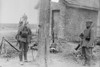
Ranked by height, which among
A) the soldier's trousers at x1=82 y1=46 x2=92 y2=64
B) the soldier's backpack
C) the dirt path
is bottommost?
the dirt path

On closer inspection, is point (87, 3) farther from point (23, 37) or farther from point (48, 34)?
point (23, 37)

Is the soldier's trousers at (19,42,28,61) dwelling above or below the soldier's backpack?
below

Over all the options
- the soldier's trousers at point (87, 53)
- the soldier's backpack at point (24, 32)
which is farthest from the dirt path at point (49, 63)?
the soldier's backpack at point (24, 32)

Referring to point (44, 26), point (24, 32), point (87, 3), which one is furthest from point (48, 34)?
point (87, 3)

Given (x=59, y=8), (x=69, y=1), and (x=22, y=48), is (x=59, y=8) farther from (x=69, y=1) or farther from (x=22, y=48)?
(x=22, y=48)

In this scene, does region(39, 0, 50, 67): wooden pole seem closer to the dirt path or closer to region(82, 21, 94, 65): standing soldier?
the dirt path

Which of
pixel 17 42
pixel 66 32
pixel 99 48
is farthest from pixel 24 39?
pixel 99 48

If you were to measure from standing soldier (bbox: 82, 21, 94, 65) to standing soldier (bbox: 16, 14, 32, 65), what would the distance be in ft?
3.02

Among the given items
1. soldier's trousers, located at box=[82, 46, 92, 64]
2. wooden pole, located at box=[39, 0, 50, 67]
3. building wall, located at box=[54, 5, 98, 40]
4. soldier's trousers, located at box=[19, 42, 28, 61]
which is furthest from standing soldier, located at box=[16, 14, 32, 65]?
soldier's trousers, located at box=[82, 46, 92, 64]

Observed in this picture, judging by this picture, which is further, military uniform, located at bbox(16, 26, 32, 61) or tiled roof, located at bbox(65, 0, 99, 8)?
tiled roof, located at bbox(65, 0, 99, 8)

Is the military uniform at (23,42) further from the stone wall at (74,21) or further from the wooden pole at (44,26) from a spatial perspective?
the stone wall at (74,21)

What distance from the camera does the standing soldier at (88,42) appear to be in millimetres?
3162

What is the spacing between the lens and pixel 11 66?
312cm

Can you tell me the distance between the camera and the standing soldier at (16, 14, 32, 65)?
3.16 m
